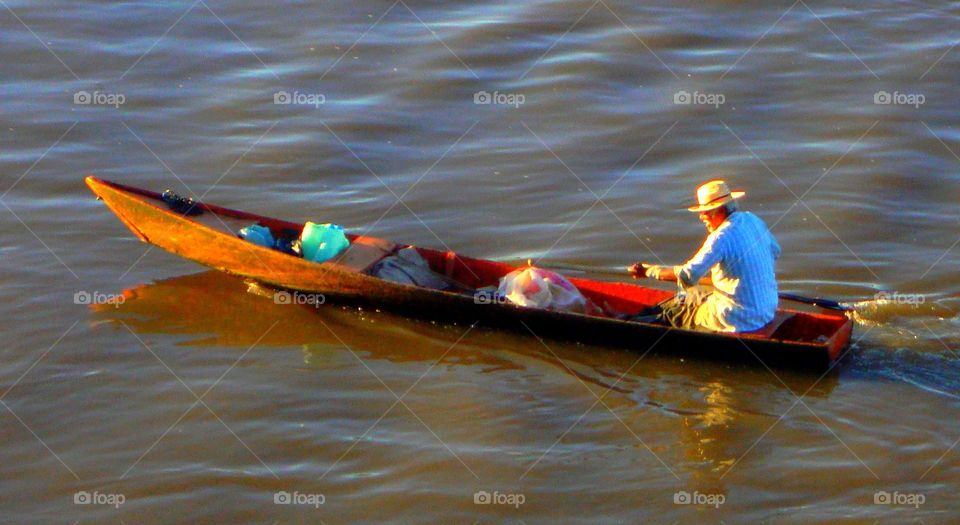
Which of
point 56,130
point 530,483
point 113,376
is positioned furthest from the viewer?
point 56,130

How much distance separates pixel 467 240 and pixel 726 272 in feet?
8.88

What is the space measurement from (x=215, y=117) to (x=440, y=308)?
438cm

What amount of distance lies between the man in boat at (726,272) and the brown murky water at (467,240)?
0.35m

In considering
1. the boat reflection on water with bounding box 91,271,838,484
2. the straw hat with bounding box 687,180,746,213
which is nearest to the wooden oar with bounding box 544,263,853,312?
the boat reflection on water with bounding box 91,271,838,484

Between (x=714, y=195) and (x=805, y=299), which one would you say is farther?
(x=805, y=299)

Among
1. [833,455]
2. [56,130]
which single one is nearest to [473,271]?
[833,455]

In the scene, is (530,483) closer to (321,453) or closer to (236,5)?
(321,453)

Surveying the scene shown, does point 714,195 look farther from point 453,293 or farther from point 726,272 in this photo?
point 453,293

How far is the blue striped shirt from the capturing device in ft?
26.8

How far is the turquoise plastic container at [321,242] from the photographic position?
31.0 feet

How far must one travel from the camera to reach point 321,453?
7832 mm

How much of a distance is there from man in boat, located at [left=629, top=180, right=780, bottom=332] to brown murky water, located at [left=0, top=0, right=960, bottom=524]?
0.35 meters

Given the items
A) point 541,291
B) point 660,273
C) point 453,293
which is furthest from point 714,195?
point 453,293

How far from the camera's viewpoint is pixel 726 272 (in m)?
8.33
